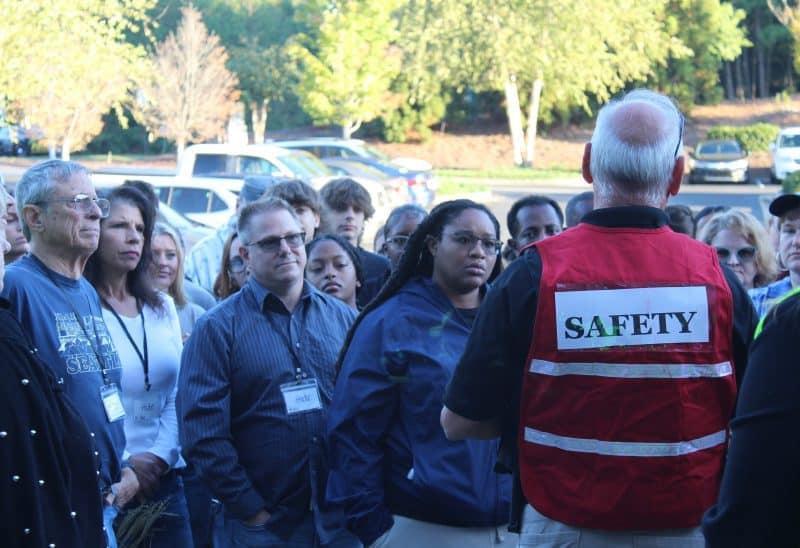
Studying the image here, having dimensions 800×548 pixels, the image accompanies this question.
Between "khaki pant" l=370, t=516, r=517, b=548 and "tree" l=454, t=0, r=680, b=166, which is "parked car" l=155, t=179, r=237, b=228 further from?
"tree" l=454, t=0, r=680, b=166

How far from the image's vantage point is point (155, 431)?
5.04 metres

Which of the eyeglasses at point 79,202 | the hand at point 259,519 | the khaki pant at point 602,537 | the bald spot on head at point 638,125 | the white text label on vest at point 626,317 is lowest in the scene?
the hand at point 259,519

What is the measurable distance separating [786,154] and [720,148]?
3.98m

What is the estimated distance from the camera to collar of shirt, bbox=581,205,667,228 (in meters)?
2.86

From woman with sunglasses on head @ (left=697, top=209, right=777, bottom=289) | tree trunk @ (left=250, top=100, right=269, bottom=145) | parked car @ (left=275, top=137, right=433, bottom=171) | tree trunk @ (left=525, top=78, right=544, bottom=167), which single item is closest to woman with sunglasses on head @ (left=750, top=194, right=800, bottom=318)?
woman with sunglasses on head @ (left=697, top=209, right=777, bottom=289)

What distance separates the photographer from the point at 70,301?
4.23m

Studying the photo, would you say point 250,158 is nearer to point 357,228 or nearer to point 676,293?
point 357,228

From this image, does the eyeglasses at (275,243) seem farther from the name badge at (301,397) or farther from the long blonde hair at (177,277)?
the long blonde hair at (177,277)

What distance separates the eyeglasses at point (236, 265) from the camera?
6.63 meters

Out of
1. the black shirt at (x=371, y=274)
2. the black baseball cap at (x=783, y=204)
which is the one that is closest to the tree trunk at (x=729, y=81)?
the black shirt at (x=371, y=274)

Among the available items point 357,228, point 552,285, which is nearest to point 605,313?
point 552,285

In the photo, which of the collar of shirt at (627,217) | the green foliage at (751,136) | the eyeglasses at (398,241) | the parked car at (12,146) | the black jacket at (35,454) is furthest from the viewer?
the parked car at (12,146)

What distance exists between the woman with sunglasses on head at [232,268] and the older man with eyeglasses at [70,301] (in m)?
2.05

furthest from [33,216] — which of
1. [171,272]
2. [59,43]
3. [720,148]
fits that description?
[720,148]
